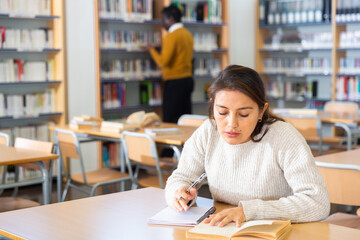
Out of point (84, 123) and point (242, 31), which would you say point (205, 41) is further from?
point (84, 123)

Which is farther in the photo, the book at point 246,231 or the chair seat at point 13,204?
the chair seat at point 13,204

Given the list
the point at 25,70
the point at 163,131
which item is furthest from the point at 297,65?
the point at 163,131

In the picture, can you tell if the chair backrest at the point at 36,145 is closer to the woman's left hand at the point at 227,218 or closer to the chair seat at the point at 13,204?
the chair seat at the point at 13,204

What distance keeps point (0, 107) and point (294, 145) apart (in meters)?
4.12

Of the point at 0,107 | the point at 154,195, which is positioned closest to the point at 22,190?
the point at 0,107

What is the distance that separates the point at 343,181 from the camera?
2.58 m

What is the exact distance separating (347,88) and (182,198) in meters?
5.51

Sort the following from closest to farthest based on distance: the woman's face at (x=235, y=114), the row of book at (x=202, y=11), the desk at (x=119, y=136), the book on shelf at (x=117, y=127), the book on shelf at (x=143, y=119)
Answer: the woman's face at (x=235, y=114)
the desk at (x=119, y=136)
the book on shelf at (x=117, y=127)
the book on shelf at (x=143, y=119)
the row of book at (x=202, y=11)

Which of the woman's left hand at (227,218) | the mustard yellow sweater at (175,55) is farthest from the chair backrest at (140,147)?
the mustard yellow sweater at (175,55)

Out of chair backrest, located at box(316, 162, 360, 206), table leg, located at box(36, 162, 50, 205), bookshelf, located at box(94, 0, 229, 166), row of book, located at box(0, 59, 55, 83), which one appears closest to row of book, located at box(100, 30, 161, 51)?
bookshelf, located at box(94, 0, 229, 166)

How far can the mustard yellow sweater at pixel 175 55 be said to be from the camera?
5945 mm

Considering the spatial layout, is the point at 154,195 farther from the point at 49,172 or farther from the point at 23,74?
the point at 23,74

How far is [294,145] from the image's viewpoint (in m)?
1.87

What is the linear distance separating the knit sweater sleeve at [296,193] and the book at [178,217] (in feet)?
0.54
